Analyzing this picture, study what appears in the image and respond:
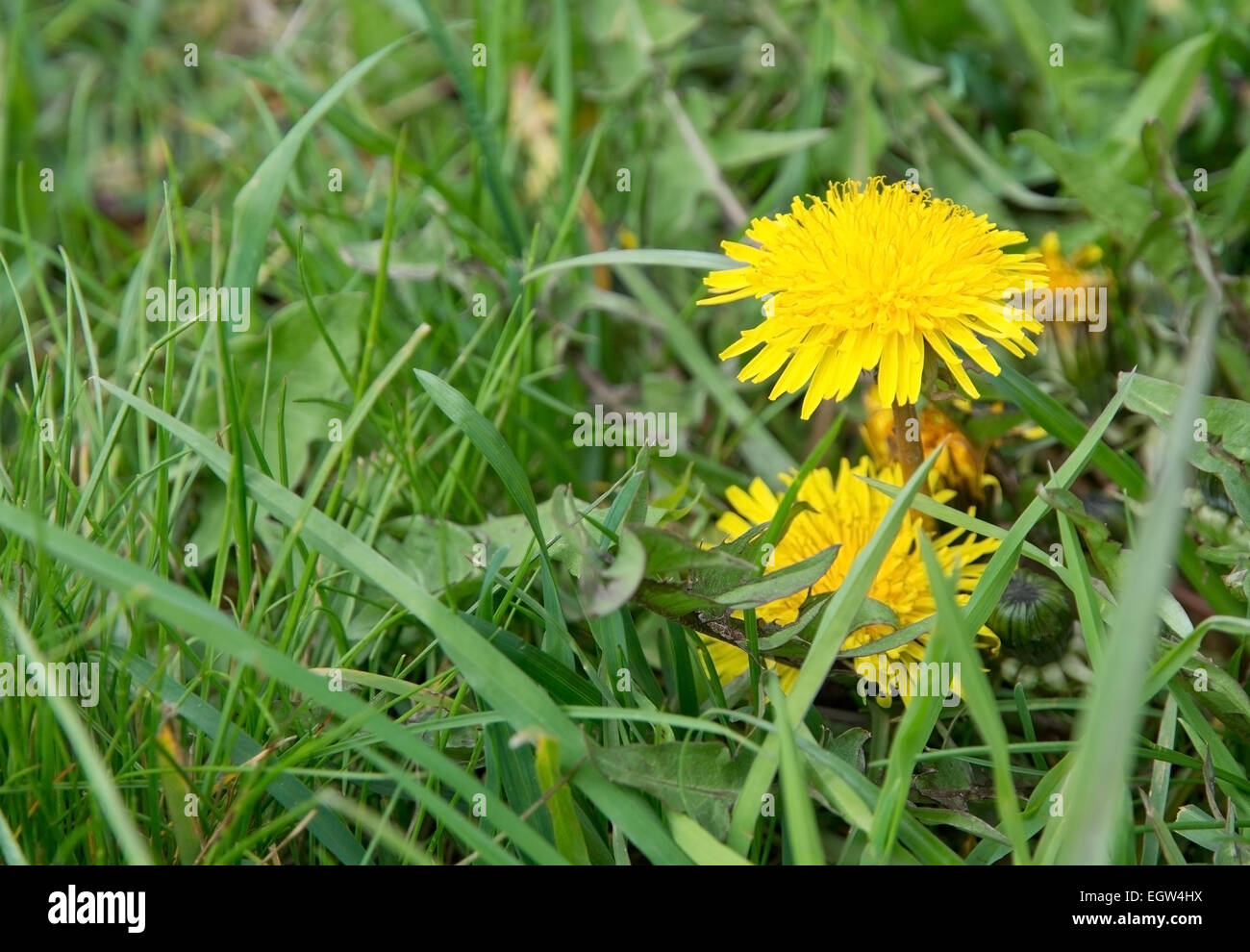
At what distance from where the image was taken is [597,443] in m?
1.57

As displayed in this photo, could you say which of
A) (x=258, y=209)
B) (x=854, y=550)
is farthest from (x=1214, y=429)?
(x=258, y=209)

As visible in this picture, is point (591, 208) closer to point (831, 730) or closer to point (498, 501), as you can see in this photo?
point (498, 501)

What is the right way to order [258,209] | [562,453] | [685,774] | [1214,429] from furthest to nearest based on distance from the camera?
1. [562,453]
2. [258,209]
3. [1214,429]
4. [685,774]

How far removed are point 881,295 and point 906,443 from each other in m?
0.20

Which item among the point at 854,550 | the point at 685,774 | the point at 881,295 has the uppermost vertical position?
the point at 881,295

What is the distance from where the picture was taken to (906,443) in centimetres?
118

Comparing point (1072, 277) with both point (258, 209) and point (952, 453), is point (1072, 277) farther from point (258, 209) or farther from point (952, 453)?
point (258, 209)

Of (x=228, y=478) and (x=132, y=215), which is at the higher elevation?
(x=132, y=215)

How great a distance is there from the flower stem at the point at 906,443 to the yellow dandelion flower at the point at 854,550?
0.03 meters

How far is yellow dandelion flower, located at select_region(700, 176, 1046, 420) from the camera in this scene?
3.45 ft

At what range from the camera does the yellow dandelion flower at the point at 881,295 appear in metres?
1.05
